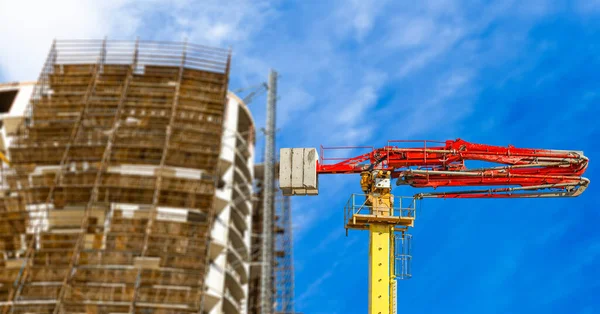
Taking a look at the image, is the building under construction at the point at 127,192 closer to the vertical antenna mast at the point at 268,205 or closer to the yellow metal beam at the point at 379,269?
the vertical antenna mast at the point at 268,205

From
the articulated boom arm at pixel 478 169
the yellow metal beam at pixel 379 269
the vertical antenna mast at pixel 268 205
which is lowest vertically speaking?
the yellow metal beam at pixel 379 269

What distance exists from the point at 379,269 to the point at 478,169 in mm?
8482

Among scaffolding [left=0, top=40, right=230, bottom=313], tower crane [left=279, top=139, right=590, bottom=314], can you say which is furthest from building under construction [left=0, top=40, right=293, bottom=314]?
tower crane [left=279, top=139, right=590, bottom=314]

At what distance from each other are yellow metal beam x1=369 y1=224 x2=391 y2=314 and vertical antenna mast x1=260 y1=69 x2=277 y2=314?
45.5 meters

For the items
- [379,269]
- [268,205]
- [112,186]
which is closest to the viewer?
[379,269]

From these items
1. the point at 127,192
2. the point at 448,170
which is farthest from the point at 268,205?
the point at 448,170

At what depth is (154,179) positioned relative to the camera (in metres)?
83.4

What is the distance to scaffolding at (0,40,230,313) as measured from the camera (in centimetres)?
7575

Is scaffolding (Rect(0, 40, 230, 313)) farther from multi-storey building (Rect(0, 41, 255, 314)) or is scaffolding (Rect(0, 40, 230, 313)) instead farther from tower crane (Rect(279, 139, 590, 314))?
tower crane (Rect(279, 139, 590, 314))

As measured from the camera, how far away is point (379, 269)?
140 ft

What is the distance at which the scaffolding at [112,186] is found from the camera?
75750mm

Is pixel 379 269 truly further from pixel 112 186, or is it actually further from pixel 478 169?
pixel 112 186

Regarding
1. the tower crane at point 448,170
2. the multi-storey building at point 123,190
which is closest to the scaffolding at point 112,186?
the multi-storey building at point 123,190

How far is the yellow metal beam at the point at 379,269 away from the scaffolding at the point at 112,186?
36.7 metres
